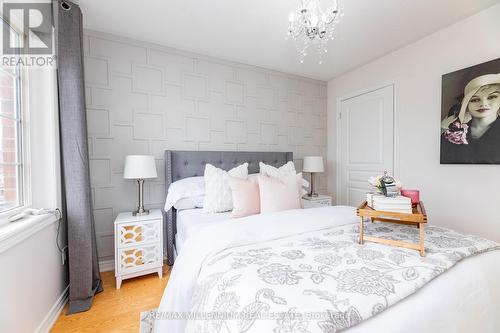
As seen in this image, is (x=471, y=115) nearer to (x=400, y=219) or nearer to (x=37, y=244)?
(x=400, y=219)

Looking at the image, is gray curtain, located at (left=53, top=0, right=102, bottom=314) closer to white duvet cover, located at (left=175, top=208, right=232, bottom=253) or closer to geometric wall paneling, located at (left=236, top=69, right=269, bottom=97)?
white duvet cover, located at (left=175, top=208, right=232, bottom=253)

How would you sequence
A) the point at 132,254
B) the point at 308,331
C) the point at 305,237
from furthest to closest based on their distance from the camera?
the point at 132,254 < the point at 305,237 < the point at 308,331

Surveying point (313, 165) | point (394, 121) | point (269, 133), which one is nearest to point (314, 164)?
point (313, 165)

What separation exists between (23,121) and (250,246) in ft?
6.11

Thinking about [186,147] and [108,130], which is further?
[186,147]

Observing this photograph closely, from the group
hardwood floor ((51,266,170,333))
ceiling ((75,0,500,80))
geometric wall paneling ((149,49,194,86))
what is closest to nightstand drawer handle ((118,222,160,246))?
hardwood floor ((51,266,170,333))

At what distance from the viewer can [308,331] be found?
610 mm

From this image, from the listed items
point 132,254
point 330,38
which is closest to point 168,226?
point 132,254

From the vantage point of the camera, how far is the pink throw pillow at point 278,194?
6.10 ft

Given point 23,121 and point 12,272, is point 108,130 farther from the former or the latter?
point 12,272

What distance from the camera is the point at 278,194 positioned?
6.19ft

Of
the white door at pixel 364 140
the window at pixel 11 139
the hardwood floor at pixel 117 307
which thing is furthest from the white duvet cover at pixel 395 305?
the white door at pixel 364 140

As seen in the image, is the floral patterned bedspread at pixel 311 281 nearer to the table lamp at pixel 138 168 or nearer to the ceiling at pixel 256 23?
the table lamp at pixel 138 168

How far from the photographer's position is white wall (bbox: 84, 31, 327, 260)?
7.38 ft
